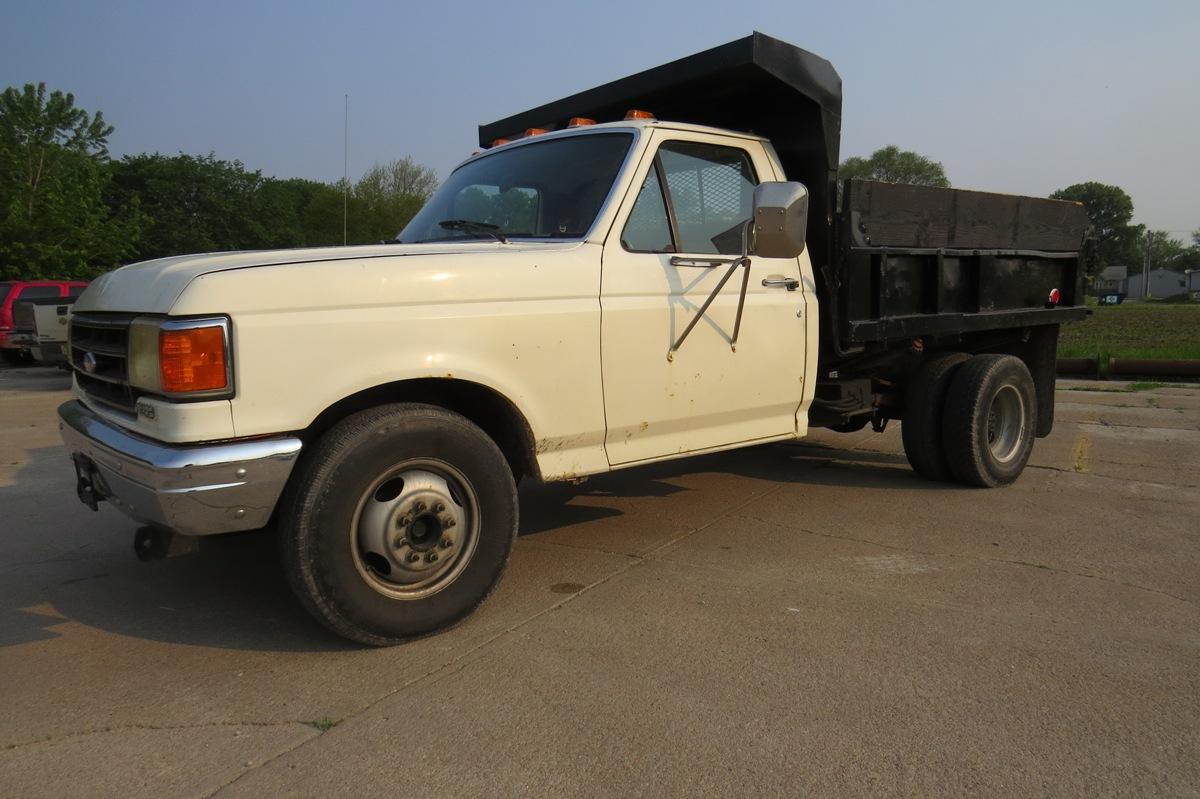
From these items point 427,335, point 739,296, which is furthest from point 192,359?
point 739,296

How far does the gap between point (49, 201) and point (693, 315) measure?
109ft

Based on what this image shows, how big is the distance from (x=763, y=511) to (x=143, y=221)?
37.4 metres

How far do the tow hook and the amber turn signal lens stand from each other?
62cm

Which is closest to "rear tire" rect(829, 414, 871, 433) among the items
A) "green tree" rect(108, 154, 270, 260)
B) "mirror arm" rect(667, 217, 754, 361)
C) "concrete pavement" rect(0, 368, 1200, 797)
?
"concrete pavement" rect(0, 368, 1200, 797)

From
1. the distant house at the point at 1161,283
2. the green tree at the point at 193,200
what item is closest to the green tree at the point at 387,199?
the green tree at the point at 193,200

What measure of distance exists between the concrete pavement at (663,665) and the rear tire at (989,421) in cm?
48

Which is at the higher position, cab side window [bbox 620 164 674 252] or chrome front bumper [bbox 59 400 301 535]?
cab side window [bbox 620 164 674 252]

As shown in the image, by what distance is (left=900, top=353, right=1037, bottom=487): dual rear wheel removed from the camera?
5.45 m

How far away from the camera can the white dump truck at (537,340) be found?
2.88 meters

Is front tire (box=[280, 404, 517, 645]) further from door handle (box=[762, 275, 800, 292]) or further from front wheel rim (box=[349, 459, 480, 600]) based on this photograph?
door handle (box=[762, 275, 800, 292])

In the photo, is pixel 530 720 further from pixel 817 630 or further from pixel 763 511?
pixel 763 511

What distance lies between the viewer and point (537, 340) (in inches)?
136

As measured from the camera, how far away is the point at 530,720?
8.60ft

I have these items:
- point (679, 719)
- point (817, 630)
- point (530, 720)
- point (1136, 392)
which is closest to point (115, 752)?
point (530, 720)
